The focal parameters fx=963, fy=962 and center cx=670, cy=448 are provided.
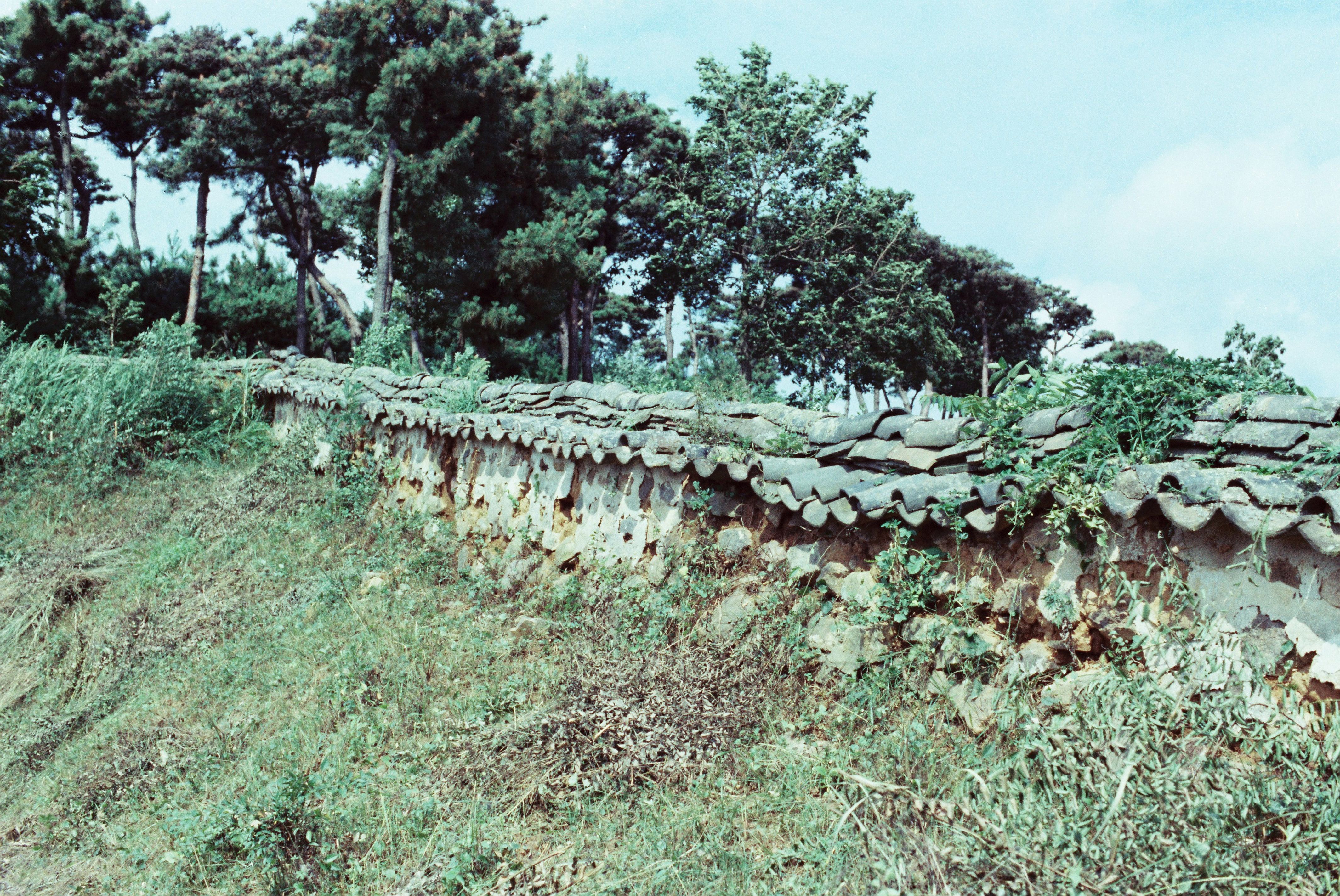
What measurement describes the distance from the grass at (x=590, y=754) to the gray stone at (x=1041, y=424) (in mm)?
999

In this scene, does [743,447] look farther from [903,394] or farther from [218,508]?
[903,394]

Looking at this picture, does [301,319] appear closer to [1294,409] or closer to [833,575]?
[833,575]

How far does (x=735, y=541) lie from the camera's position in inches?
231

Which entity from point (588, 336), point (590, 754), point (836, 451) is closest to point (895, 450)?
point (836, 451)

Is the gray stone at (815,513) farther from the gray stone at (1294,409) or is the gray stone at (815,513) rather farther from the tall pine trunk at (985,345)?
the tall pine trunk at (985,345)

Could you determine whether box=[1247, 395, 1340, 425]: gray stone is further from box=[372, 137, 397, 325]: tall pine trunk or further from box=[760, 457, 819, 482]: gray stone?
box=[372, 137, 397, 325]: tall pine trunk

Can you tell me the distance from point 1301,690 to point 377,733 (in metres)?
4.48

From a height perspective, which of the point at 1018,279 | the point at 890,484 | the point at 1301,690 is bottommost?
the point at 1301,690

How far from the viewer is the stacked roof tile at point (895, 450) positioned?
3.77 m

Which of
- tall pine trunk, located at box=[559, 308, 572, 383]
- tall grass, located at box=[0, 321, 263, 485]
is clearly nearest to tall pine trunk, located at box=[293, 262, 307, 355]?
tall pine trunk, located at box=[559, 308, 572, 383]

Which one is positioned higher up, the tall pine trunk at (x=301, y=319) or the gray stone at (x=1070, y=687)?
the tall pine trunk at (x=301, y=319)

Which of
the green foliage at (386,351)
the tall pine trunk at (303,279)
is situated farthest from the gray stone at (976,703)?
the tall pine trunk at (303,279)

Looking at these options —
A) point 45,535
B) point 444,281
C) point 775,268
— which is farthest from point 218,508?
point 775,268

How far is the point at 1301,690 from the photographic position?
141 inches
